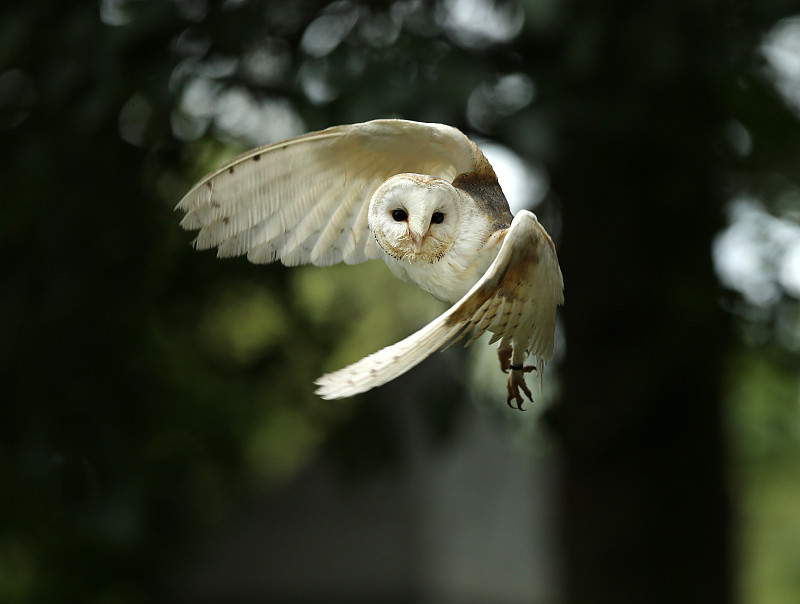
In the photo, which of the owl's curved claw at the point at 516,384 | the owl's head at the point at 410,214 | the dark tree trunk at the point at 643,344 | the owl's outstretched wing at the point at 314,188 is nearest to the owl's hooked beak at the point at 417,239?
the owl's head at the point at 410,214

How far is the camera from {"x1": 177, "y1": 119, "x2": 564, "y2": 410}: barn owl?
A: 61cm

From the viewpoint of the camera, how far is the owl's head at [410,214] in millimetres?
670

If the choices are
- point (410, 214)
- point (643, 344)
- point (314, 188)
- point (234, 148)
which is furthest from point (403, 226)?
point (643, 344)

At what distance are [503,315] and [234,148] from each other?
10.4 ft

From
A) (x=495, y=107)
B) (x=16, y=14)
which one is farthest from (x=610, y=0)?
(x=16, y=14)

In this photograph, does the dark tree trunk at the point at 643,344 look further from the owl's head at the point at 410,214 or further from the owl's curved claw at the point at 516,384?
the owl's head at the point at 410,214

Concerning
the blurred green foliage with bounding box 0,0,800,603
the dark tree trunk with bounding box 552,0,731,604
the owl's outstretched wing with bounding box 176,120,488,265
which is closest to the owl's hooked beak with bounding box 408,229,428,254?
the owl's outstretched wing with bounding box 176,120,488,265

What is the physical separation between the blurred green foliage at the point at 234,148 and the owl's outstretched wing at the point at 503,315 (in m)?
1.64

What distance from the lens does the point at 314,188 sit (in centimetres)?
87

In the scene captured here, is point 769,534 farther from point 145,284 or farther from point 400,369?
point 400,369

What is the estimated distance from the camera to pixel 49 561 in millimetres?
6387

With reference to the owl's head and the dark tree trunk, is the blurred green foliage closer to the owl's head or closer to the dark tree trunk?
the dark tree trunk

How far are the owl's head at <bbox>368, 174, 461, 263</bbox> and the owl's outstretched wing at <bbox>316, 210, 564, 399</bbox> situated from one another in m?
0.06

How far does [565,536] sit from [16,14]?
3697 millimetres
